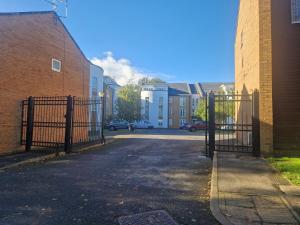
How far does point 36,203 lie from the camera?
546 cm

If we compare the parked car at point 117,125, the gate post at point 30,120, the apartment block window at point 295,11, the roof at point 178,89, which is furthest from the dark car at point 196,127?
the gate post at point 30,120

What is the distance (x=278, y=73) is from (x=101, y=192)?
7.86m

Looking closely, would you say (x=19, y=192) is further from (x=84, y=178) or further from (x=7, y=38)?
(x=7, y=38)

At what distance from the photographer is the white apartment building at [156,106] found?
6650cm

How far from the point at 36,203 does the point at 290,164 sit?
6.99 meters

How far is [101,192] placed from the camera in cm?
621

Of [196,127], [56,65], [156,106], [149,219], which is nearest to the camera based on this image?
[149,219]

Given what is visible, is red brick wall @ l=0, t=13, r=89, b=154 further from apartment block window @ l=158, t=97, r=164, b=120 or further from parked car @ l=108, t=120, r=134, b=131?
apartment block window @ l=158, t=97, r=164, b=120

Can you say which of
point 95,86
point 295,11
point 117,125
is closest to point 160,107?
point 117,125

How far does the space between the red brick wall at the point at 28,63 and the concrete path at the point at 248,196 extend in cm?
847

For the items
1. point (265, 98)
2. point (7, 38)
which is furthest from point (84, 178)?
point (7, 38)

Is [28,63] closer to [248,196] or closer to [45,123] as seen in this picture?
[45,123]

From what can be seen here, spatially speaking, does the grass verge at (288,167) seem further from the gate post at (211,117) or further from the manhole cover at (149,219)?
the manhole cover at (149,219)

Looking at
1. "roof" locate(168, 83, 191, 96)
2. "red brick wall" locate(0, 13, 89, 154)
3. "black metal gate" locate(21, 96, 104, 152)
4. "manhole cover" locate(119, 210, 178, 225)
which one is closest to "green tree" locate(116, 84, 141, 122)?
"roof" locate(168, 83, 191, 96)
